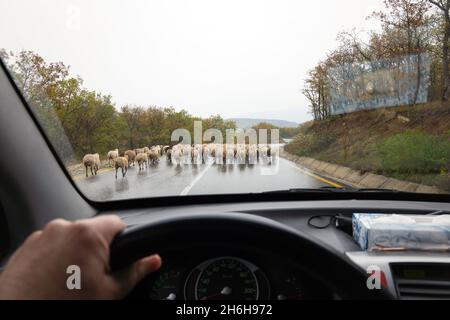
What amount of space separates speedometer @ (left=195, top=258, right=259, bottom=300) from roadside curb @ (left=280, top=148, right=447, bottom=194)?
256cm

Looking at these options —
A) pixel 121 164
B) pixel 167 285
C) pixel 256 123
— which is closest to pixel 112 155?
pixel 121 164

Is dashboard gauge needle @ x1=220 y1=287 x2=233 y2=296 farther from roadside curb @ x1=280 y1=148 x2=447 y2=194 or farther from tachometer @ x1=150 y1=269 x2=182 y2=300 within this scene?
roadside curb @ x1=280 y1=148 x2=447 y2=194

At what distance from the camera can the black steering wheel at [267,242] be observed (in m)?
1.32

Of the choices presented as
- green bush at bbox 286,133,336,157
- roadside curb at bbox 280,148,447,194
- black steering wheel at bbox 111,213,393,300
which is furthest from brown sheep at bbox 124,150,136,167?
black steering wheel at bbox 111,213,393,300

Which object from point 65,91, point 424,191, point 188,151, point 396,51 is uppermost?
point 396,51

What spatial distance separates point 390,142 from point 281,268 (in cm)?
381

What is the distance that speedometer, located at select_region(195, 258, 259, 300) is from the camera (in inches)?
92.4

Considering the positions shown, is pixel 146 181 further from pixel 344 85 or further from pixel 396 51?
pixel 396 51

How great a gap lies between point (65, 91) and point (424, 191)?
350 centimetres

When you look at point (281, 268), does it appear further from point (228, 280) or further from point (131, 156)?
point (131, 156)

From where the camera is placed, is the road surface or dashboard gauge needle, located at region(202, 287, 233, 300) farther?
the road surface

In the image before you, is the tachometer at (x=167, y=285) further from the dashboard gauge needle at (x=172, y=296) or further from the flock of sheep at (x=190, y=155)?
the flock of sheep at (x=190, y=155)

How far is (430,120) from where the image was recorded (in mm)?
5762
